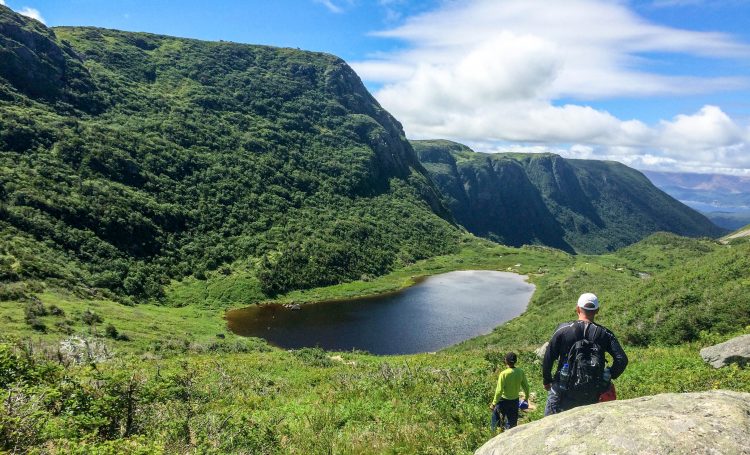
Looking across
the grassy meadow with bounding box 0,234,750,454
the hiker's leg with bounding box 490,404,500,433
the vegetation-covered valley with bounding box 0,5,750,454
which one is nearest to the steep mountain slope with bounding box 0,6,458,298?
the vegetation-covered valley with bounding box 0,5,750,454

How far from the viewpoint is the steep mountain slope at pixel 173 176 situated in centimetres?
7869

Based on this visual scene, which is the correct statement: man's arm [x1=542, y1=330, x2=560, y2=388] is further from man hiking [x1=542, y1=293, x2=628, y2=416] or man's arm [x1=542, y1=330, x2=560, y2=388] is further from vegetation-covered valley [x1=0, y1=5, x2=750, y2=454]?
vegetation-covered valley [x1=0, y1=5, x2=750, y2=454]

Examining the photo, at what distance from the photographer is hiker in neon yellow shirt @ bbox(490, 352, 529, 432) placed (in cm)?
1096

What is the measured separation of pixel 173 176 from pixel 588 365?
124 metres

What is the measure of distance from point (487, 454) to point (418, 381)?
1080cm

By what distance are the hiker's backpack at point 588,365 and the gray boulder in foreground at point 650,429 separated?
5.03ft

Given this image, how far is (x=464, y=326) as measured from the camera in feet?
244

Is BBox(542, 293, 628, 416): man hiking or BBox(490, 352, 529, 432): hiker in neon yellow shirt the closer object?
BBox(542, 293, 628, 416): man hiking

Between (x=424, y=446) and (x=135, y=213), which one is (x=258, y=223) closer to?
(x=135, y=213)

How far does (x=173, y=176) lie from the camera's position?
114m

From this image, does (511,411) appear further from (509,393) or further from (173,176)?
(173,176)

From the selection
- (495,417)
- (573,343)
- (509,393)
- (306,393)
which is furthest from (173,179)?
(573,343)

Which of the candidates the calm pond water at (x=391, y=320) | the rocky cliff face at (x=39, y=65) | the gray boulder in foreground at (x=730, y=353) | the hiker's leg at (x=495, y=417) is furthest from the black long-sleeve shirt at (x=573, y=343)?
the rocky cliff face at (x=39, y=65)

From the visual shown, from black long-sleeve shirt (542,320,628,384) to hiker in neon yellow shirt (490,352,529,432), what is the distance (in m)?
2.23
